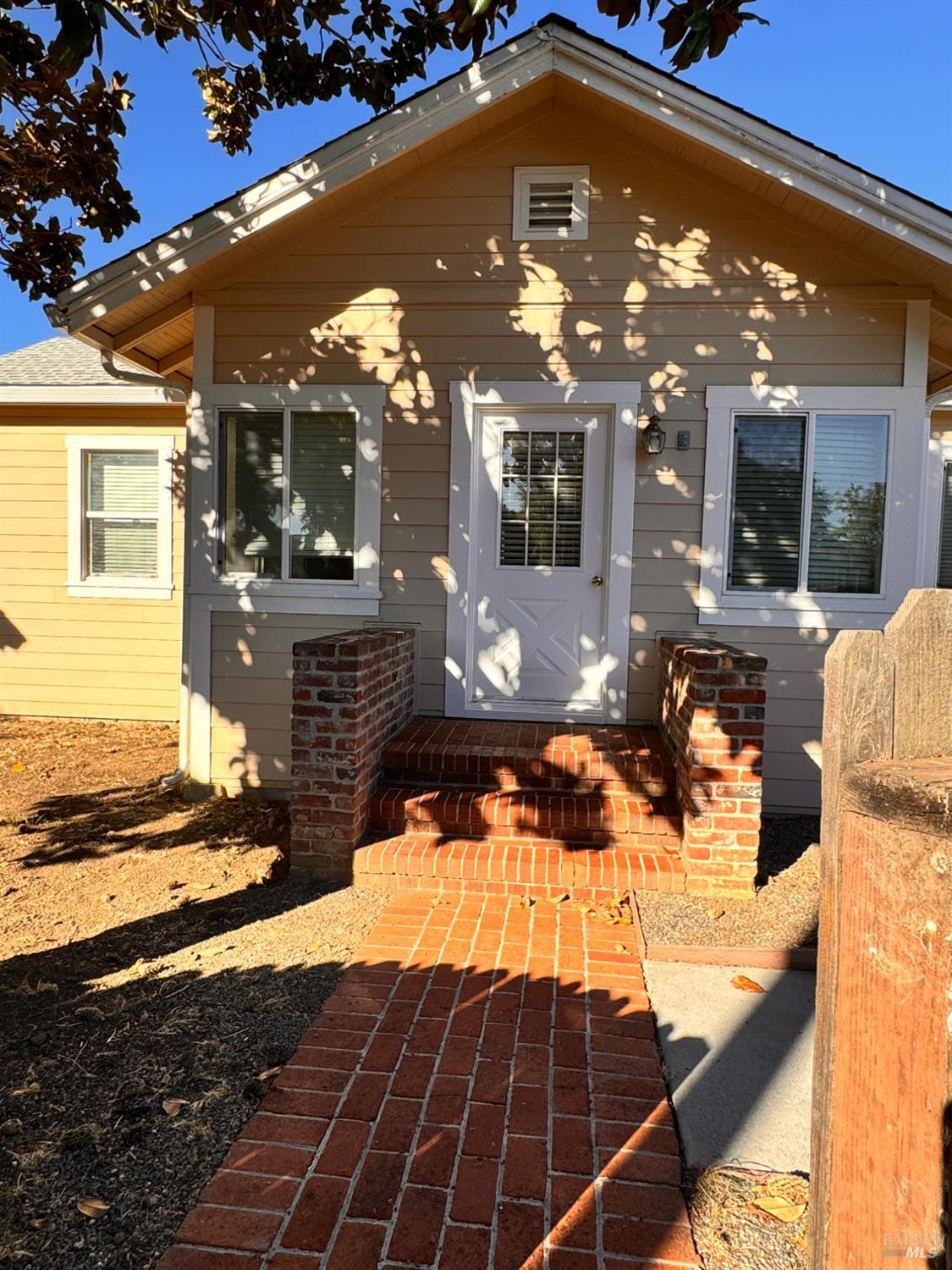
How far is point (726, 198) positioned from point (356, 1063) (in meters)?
5.55

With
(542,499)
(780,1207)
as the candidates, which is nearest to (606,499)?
(542,499)

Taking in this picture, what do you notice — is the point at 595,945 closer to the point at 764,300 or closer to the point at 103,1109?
the point at 103,1109

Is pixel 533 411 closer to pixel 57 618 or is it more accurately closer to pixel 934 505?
pixel 934 505

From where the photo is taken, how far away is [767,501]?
17.0 feet

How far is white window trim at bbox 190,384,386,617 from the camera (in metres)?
5.38

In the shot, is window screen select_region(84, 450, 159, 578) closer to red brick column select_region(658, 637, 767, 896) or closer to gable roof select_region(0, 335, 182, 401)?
gable roof select_region(0, 335, 182, 401)

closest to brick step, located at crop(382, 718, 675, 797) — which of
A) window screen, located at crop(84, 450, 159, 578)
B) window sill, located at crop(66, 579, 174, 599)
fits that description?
window sill, located at crop(66, 579, 174, 599)

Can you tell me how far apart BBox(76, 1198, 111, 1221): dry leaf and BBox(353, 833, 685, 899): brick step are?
2.08m

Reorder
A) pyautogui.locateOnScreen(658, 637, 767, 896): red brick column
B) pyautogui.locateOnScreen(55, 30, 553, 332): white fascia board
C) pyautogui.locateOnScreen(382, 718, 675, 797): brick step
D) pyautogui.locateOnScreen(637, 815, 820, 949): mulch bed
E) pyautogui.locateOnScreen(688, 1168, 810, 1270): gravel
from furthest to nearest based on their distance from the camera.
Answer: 1. pyautogui.locateOnScreen(55, 30, 553, 332): white fascia board
2. pyautogui.locateOnScreen(382, 718, 675, 797): brick step
3. pyautogui.locateOnScreen(658, 637, 767, 896): red brick column
4. pyautogui.locateOnScreen(637, 815, 820, 949): mulch bed
5. pyautogui.locateOnScreen(688, 1168, 810, 1270): gravel

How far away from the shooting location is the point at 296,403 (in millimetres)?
5418

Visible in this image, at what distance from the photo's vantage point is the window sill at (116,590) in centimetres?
796

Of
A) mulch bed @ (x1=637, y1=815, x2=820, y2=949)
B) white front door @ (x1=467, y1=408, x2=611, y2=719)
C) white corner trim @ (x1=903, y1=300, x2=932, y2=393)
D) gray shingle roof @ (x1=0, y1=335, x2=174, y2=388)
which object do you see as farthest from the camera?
gray shingle roof @ (x1=0, y1=335, x2=174, y2=388)

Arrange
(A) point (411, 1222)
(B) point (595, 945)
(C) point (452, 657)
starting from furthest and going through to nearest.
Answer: (C) point (452, 657), (B) point (595, 945), (A) point (411, 1222)

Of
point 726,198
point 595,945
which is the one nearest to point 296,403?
point 726,198
